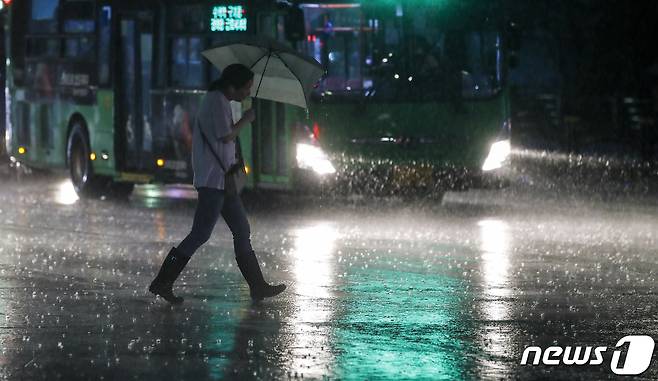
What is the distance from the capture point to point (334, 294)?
38.9 feet

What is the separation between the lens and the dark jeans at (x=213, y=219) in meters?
11.2

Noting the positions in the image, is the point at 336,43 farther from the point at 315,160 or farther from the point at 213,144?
the point at 213,144

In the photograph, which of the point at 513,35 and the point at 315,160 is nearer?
the point at 315,160

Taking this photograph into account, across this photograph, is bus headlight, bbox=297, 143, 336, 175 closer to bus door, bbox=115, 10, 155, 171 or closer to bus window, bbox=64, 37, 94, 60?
bus door, bbox=115, 10, 155, 171

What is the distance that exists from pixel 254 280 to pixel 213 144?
1.03 m

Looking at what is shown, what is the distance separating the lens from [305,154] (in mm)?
19406

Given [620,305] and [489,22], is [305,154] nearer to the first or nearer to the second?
[489,22]

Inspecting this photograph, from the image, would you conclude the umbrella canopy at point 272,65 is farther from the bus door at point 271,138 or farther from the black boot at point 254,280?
the bus door at point 271,138

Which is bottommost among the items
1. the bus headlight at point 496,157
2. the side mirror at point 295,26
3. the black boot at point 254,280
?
the bus headlight at point 496,157

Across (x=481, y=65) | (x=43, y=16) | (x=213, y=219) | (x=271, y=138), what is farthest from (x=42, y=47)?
(x=213, y=219)

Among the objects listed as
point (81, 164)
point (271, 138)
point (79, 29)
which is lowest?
point (81, 164)

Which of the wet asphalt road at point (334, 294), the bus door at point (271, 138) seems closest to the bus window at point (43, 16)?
the wet asphalt road at point (334, 294)

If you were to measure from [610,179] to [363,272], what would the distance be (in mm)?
14058

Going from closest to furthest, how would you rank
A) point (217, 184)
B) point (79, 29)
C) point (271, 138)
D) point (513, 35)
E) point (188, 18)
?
point (217, 184), point (513, 35), point (271, 138), point (188, 18), point (79, 29)
